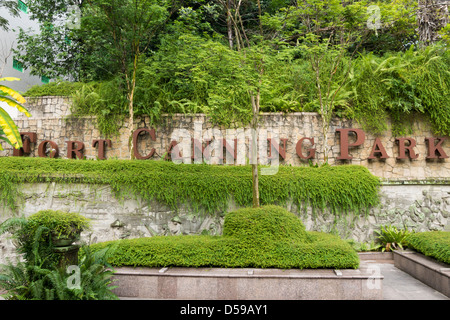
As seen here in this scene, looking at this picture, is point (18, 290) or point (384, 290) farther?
point (384, 290)

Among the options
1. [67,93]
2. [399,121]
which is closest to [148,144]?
[67,93]

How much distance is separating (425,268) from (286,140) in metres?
5.61

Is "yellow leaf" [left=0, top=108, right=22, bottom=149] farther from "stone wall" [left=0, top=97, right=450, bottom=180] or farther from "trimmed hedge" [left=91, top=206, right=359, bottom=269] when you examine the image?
"stone wall" [left=0, top=97, right=450, bottom=180]

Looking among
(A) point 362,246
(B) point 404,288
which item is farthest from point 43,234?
(A) point 362,246

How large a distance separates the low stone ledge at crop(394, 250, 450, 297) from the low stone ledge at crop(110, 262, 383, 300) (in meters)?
1.45

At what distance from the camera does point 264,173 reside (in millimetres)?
9570

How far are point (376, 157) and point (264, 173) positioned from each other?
4.22m

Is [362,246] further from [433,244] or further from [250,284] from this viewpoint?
[250,284]

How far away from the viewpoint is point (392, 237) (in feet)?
30.5

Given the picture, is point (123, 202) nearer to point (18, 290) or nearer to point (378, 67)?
point (18, 290)

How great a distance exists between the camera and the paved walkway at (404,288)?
5.99 m

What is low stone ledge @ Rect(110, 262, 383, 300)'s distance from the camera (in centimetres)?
556

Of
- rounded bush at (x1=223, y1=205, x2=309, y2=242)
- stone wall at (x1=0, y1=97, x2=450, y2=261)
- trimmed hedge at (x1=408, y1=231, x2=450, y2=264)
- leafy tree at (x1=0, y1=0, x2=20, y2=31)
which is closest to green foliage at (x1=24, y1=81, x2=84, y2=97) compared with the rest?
stone wall at (x1=0, y1=97, x2=450, y2=261)

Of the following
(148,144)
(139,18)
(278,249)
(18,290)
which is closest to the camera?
(18,290)
